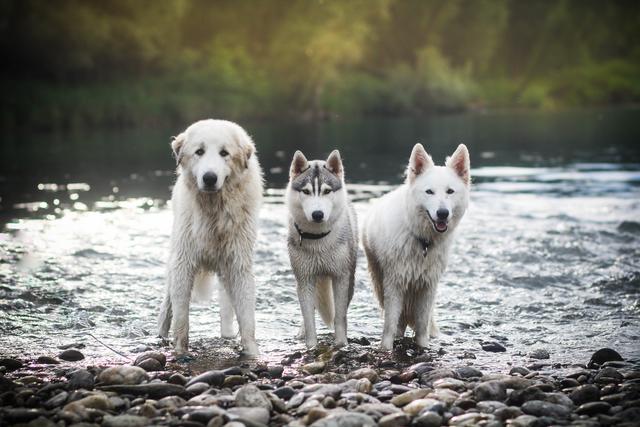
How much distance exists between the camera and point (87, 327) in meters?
8.70

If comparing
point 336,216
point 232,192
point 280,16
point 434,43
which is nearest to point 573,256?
point 336,216

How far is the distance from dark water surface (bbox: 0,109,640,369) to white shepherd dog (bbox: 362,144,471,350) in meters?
0.55

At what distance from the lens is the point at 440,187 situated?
732 cm

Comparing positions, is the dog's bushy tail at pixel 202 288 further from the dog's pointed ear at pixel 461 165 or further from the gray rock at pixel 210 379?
the dog's pointed ear at pixel 461 165

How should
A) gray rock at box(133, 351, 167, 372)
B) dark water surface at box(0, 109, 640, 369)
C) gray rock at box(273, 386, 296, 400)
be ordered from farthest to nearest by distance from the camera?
1. dark water surface at box(0, 109, 640, 369)
2. gray rock at box(133, 351, 167, 372)
3. gray rock at box(273, 386, 296, 400)

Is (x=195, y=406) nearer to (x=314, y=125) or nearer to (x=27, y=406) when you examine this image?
(x=27, y=406)

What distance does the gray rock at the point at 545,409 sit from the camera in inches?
223

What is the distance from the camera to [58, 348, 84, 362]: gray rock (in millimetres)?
7352

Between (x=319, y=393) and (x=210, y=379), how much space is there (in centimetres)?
102

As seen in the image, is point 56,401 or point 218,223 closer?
point 56,401

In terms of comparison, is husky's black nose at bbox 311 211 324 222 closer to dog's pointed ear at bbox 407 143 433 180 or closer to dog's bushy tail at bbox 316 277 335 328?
dog's pointed ear at bbox 407 143 433 180

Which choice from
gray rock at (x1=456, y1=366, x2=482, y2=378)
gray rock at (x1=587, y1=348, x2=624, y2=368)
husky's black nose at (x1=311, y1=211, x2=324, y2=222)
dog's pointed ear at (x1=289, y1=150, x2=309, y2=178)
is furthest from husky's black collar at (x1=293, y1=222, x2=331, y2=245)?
gray rock at (x1=587, y1=348, x2=624, y2=368)

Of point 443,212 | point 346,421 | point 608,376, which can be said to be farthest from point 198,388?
point 608,376

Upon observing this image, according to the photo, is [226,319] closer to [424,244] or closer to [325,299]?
[325,299]
